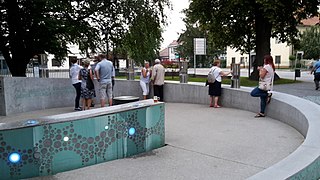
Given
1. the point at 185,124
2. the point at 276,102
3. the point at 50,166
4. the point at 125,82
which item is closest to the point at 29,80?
the point at 125,82

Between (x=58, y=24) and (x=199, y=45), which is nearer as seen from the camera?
(x=58, y=24)

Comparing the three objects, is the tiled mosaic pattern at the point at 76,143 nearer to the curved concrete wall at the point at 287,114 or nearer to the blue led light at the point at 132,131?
the blue led light at the point at 132,131

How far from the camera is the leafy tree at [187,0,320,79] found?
18.2m

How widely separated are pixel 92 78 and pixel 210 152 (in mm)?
5472

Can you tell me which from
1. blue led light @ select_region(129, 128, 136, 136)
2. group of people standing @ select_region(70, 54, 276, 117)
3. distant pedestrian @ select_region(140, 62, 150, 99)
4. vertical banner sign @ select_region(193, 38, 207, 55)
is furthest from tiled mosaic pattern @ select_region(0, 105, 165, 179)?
vertical banner sign @ select_region(193, 38, 207, 55)

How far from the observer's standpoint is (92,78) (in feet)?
31.4

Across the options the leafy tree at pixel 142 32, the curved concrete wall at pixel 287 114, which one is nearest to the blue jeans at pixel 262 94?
the curved concrete wall at pixel 287 114

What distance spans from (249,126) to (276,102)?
3.86ft

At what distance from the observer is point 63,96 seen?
1183 centimetres

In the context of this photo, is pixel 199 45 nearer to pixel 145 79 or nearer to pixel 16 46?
pixel 145 79

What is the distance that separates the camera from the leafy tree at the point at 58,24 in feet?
47.6

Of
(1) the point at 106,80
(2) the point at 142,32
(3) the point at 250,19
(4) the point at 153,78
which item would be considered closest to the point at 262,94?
(1) the point at 106,80

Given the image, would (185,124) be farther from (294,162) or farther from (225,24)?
(225,24)

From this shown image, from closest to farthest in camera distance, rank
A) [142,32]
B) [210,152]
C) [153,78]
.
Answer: [210,152]
[153,78]
[142,32]
